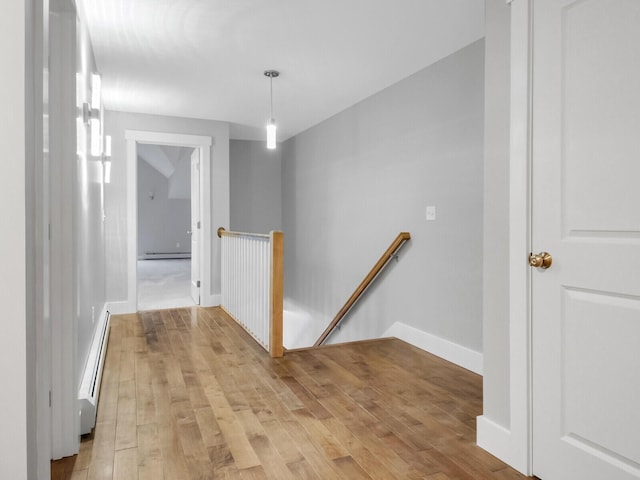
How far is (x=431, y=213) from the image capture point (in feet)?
11.7

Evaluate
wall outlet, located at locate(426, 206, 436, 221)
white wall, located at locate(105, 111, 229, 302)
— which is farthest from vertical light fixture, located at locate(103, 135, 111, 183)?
wall outlet, located at locate(426, 206, 436, 221)

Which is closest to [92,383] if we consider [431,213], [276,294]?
[276,294]

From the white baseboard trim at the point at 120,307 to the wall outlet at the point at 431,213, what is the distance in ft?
11.6

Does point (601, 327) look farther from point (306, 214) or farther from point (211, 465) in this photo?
point (306, 214)

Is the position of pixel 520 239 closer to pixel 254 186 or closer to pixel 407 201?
pixel 407 201

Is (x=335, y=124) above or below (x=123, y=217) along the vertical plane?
above

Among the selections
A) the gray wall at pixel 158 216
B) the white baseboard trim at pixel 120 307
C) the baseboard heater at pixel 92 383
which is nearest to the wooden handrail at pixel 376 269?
the baseboard heater at pixel 92 383

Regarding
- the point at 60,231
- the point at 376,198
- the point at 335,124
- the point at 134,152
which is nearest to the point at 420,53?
the point at 376,198

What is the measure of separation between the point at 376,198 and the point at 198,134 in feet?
8.18

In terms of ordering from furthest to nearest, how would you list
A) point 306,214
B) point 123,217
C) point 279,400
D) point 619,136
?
point 306,214 → point 123,217 → point 279,400 → point 619,136

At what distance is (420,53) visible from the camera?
333 centimetres

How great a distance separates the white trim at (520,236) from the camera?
5.81ft

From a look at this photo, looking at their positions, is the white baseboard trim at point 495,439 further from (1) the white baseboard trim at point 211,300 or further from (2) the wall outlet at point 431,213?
(1) the white baseboard trim at point 211,300
